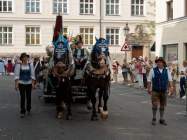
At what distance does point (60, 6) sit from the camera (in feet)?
186

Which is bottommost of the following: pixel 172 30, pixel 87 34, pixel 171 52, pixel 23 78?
pixel 23 78

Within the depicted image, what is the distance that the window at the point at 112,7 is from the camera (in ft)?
190

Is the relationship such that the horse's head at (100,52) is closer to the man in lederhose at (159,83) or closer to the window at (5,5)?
the man in lederhose at (159,83)

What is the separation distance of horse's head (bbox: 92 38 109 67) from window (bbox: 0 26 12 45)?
42.0m

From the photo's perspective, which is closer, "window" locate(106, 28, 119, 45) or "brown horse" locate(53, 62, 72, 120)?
"brown horse" locate(53, 62, 72, 120)

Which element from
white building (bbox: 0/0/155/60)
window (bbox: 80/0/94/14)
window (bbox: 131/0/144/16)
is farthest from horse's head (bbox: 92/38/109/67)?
window (bbox: 131/0/144/16)

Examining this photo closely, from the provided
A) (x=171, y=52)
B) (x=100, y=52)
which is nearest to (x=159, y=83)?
(x=100, y=52)

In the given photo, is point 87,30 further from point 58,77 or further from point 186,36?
point 58,77

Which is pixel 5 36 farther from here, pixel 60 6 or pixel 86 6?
pixel 86 6

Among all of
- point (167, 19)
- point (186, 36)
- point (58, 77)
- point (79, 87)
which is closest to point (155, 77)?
point (58, 77)

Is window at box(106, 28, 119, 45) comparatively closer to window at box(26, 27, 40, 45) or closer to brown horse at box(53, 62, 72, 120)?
window at box(26, 27, 40, 45)

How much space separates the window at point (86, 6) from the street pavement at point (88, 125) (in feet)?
131

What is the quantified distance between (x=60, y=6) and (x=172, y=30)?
76.9 ft

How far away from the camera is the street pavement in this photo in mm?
11312
